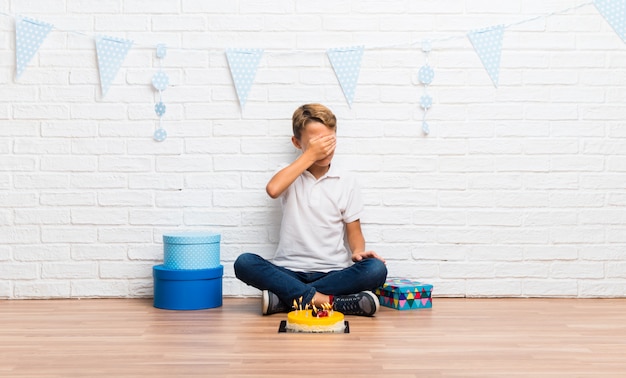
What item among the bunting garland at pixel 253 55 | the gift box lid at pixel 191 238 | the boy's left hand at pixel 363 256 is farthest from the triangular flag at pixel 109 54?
the boy's left hand at pixel 363 256

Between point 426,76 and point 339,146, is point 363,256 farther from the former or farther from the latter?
point 426,76

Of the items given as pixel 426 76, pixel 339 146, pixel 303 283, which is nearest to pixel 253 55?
pixel 339 146

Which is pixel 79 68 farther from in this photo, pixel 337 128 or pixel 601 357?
pixel 601 357

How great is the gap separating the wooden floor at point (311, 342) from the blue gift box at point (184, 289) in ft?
0.18

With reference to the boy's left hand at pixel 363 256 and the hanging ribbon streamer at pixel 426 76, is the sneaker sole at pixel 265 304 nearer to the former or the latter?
the boy's left hand at pixel 363 256

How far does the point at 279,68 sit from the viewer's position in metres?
2.89

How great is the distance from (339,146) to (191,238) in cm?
66

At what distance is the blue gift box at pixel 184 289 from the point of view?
8.75 feet

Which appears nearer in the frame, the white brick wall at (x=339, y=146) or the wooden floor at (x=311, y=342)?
A: the wooden floor at (x=311, y=342)

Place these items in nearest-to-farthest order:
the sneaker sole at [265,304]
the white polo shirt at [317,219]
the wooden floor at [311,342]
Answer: the wooden floor at [311,342] → the sneaker sole at [265,304] → the white polo shirt at [317,219]

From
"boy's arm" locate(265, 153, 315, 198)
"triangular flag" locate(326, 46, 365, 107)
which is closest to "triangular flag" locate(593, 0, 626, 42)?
"triangular flag" locate(326, 46, 365, 107)

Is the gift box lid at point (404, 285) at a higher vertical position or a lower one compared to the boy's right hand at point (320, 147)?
lower

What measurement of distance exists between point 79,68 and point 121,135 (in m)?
0.29

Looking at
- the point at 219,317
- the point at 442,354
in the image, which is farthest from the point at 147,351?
the point at 442,354
